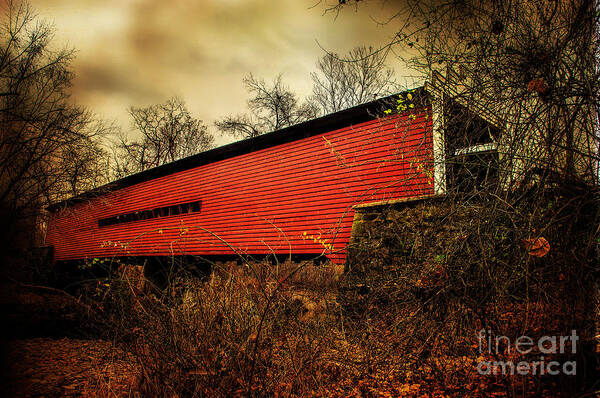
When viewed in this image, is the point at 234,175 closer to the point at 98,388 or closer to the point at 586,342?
the point at 98,388

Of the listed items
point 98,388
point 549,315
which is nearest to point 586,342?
point 549,315

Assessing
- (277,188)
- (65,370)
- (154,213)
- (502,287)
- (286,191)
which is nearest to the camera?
(502,287)

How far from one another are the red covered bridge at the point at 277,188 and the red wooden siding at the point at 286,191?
0.03 meters

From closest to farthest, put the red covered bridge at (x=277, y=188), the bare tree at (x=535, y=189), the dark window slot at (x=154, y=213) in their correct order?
1. the bare tree at (x=535, y=189)
2. the red covered bridge at (x=277, y=188)
3. the dark window slot at (x=154, y=213)

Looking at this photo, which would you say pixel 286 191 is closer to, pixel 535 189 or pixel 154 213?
pixel 535 189

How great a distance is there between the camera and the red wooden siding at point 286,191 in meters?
6.15

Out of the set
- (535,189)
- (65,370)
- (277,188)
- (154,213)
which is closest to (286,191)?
(277,188)

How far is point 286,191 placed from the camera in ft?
26.3

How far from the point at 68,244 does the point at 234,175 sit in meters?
12.4

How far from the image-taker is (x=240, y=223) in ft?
29.5

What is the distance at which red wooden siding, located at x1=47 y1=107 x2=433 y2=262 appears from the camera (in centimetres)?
615

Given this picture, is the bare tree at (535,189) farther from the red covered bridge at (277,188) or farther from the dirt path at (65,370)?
the dirt path at (65,370)

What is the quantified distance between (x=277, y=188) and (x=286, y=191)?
355 mm

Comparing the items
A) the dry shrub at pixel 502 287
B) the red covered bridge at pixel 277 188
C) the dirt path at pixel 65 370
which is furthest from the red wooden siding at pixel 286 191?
the dry shrub at pixel 502 287
